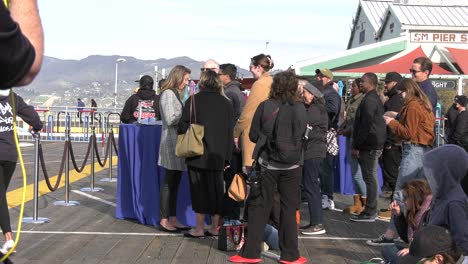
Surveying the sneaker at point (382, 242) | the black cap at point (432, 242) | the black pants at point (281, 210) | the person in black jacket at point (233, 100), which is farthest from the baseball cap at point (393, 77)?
the black cap at point (432, 242)

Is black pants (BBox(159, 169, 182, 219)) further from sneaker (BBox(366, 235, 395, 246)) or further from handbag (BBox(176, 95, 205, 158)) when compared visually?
sneaker (BBox(366, 235, 395, 246))

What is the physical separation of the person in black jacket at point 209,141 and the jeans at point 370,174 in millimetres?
2187

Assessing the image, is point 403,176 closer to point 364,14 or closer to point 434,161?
point 434,161

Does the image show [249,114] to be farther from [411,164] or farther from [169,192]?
[411,164]

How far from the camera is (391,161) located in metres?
9.79

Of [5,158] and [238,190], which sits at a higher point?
[5,158]

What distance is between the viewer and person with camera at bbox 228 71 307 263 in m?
6.18

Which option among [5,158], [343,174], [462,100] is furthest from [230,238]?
[462,100]

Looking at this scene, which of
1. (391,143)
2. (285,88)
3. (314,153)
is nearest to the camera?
(285,88)

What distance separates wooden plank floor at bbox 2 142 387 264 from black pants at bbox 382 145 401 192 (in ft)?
3.73

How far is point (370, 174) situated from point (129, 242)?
10.7 ft

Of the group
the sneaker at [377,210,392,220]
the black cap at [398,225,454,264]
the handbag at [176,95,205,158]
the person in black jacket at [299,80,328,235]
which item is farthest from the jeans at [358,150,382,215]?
the black cap at [398,225,454,264]

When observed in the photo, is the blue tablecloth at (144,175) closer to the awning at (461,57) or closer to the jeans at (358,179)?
the jeans at (358,179)

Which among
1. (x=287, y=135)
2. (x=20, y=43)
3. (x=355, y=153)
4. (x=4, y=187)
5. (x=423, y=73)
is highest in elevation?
(x=423, y=73)
